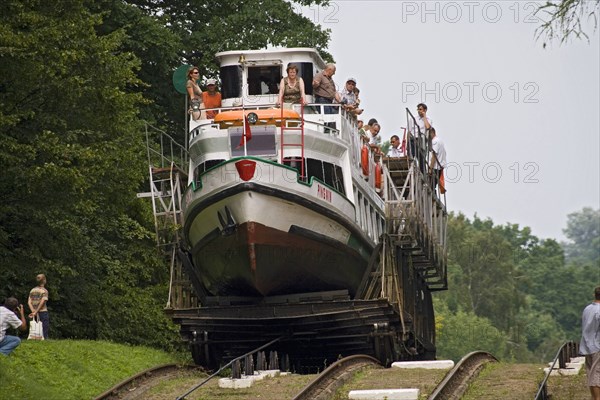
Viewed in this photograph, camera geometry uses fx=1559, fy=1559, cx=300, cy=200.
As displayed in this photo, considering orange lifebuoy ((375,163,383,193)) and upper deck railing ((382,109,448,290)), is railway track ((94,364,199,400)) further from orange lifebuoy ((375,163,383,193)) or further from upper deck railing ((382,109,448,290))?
orange lifebuoy ((375,163,383,193))

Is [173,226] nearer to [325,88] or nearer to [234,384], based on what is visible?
[325,88]

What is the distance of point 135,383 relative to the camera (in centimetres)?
2398

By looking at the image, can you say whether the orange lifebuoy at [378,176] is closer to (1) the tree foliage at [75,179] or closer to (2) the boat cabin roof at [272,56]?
(2) the boat cabin roof at [272,56]

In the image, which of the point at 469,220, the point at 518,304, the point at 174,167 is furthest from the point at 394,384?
the point at 469,220

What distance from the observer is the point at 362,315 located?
28516mm

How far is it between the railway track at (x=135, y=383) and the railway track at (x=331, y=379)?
2.67 m

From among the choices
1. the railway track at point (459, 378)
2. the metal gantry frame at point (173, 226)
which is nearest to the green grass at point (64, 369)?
the metal gantry frame at point (173, 226)

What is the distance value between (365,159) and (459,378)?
8.81 m

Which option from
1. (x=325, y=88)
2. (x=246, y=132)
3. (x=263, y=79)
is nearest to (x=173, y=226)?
(x=263, y=79)

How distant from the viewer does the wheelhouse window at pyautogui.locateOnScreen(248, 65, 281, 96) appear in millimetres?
31266

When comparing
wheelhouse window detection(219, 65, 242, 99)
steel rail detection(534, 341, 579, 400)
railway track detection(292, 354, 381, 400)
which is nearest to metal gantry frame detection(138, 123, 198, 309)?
wheelhouse window detection(219, 65, 242, 99)

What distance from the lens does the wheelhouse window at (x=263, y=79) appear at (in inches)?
1231

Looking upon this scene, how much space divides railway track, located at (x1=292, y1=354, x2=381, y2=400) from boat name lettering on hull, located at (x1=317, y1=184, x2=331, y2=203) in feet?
10.4

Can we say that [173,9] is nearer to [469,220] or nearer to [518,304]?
[518,304]
